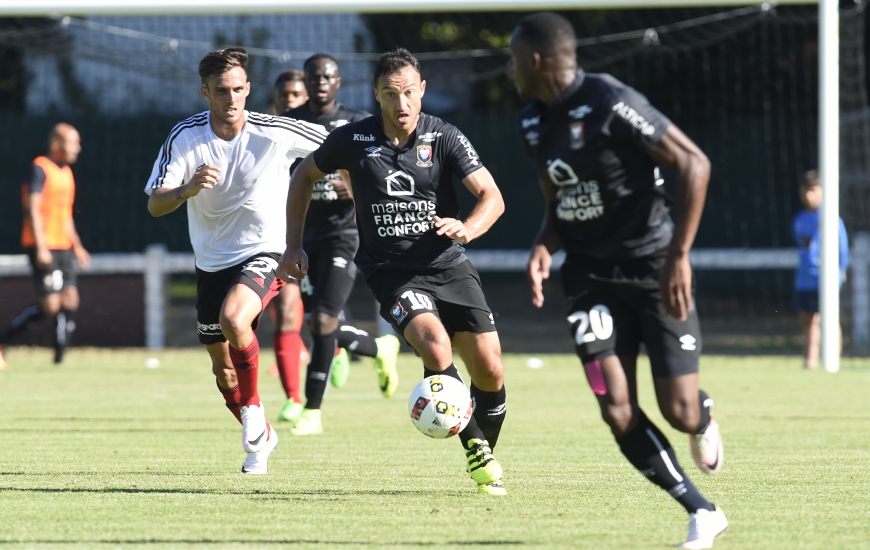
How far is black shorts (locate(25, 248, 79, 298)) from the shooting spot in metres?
13.8

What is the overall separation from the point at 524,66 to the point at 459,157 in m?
1.44

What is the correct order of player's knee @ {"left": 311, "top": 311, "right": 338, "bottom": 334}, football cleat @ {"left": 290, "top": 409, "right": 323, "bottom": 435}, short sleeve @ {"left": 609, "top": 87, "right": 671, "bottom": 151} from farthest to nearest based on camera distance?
player's knee @ {"left": 311, "top": 311, "right": 338, "bottom": 334} → football cleat @ {"left": 290, "top": 409, "right": 323, "bottom": 435} → short sleeve @ {"left": 609, "top": 87, "right": 671, "bottom": 151}

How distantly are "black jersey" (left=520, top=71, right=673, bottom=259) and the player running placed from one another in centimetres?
400

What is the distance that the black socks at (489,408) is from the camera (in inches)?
247

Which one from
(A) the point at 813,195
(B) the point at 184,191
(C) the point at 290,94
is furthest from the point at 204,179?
(A) the point at 813,195

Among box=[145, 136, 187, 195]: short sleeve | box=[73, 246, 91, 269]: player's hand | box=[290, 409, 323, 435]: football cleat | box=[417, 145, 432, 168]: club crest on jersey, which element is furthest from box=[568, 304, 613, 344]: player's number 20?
box=[73, 246, 91, 269]: player's hand

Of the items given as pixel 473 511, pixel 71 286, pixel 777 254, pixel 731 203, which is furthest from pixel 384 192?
pixel 731 203

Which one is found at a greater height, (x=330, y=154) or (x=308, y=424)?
(x=330, y=154)

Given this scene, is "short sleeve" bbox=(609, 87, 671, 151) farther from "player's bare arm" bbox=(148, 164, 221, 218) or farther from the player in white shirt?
the player in white shirt

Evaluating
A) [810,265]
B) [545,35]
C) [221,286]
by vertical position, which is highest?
[545,35]

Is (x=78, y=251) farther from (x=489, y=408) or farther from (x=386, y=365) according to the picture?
(x=489, y=408)

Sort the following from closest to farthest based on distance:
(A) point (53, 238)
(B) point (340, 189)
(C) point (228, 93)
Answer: (C) point (228, 93)
(B) point (340, 189)
(A) point (53, 238)

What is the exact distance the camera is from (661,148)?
454 centimetres

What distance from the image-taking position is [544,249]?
4.83 meters
